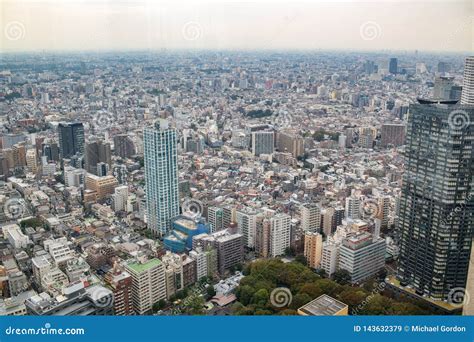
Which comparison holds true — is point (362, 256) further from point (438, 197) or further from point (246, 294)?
point (246, 294)

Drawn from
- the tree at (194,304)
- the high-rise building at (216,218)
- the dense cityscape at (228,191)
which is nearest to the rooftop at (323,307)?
the dense cityscape at (228,191)

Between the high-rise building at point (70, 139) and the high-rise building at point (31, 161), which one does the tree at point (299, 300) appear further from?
the high-rise building at point (70, 139)

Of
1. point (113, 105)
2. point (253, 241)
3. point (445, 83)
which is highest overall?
point (445, 83)

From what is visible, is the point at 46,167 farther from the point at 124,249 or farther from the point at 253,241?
the point at 253,241

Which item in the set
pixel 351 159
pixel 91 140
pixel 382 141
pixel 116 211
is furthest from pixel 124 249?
pixel 351 159

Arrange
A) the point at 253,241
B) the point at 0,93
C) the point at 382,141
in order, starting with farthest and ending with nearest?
1. the point at 382,141
2. the point at 253,241
3. the point at 0,93

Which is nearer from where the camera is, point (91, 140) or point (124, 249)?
point (124, 249)

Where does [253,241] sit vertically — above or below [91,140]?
below

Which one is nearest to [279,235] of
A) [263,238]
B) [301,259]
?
[263,238]
